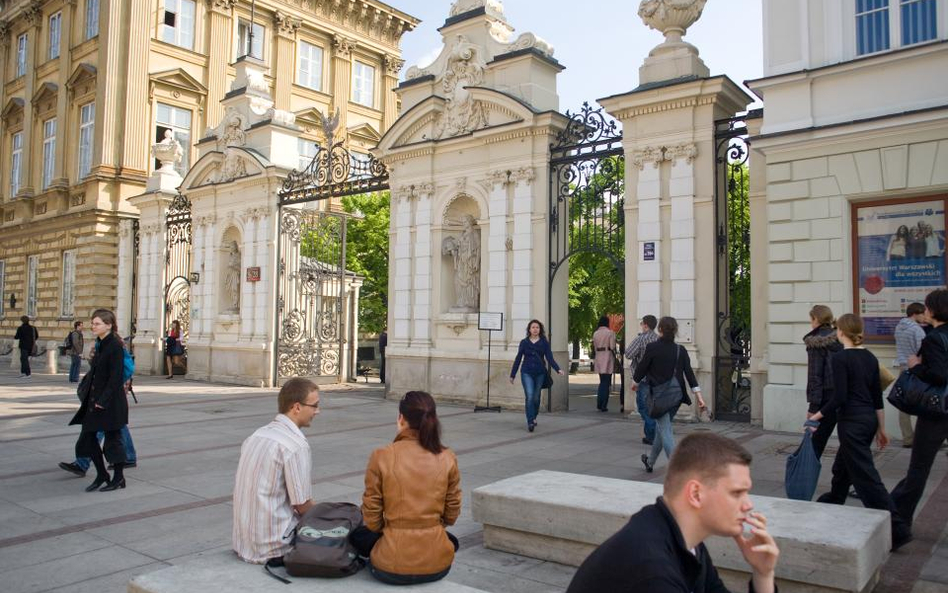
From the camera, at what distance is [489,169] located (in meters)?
15.1

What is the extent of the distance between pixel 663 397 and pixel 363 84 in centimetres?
3230

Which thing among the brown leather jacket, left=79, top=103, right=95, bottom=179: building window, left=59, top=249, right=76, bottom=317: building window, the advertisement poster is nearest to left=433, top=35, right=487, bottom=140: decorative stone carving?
the advertisement poster

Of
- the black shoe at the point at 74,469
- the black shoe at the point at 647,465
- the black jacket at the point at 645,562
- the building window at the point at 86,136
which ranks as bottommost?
the black shoe at the point at 74,469

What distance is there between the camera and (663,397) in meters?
8.11

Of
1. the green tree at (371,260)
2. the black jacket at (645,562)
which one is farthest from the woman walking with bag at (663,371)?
the green tree at (371,260)

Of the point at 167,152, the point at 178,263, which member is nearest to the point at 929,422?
the point at 178,263

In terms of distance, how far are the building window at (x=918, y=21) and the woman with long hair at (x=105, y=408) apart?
1075cm

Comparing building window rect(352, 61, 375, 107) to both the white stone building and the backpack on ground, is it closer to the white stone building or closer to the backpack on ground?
the white stone building

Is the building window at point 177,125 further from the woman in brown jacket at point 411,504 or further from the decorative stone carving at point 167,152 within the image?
the woman in brown jacket at point 411,504

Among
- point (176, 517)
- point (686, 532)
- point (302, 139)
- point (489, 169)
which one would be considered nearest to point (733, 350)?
point (489, 169)

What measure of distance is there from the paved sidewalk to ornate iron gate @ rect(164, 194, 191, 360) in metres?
7.93

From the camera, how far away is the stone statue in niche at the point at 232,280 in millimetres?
21266

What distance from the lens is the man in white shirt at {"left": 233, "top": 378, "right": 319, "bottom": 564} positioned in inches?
154

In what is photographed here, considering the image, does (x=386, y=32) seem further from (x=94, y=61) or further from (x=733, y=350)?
(x=733, y=350)
